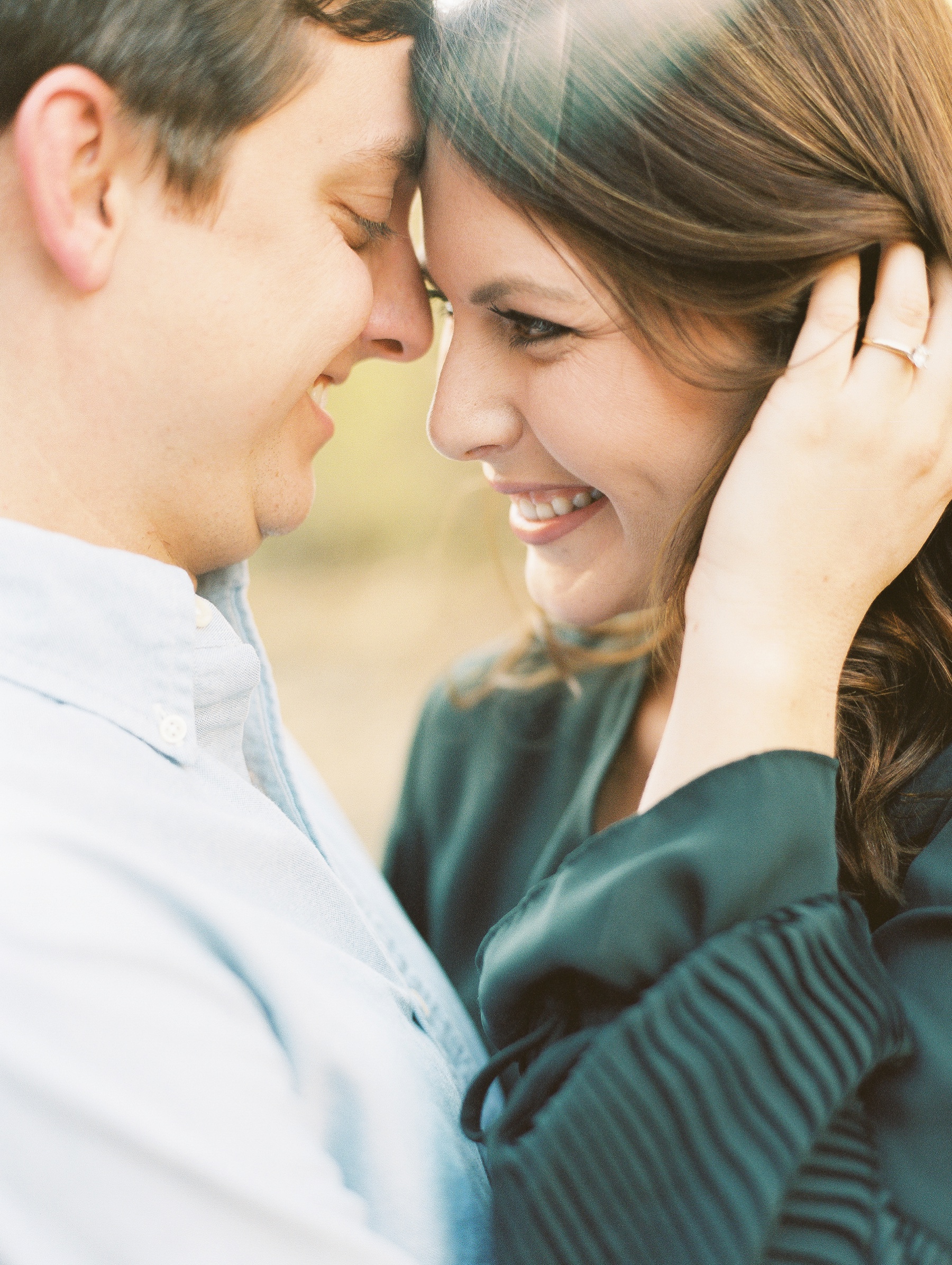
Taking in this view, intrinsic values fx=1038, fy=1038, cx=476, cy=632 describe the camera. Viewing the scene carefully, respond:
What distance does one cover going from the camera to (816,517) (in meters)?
1.39

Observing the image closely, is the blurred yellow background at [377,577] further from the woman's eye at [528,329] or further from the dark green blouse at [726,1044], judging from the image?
the dark green blouse at [726,1044]

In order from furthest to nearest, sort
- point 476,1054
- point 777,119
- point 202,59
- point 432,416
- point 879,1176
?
point 432,416 < point 476,1054 < point 777,119 < point 202,59 < point 879,1176

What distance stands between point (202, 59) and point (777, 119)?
0.75 metres

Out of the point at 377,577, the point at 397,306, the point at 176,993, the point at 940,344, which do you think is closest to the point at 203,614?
the point at 176,993

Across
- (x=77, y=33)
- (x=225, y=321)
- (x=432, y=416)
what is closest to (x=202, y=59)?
(x=77, y=33)

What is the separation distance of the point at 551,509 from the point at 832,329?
0.63 m

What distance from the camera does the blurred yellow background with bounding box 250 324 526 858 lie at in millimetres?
6809

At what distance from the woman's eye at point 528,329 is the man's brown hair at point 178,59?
0.47m

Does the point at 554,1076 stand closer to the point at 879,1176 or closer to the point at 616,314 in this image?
the point at 879,1176

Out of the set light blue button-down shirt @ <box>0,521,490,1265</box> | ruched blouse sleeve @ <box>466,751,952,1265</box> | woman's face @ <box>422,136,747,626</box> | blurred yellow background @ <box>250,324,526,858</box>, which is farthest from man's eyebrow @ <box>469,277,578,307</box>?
blurred yellow background @ <box>250,324,526,858</box>

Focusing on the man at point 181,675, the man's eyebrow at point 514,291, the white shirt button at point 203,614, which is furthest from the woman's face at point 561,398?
the white shirt button at point 203,614

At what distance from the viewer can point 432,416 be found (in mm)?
1794

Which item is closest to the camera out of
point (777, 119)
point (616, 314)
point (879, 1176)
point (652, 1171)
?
point (652, 1171)

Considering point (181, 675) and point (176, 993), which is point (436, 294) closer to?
point (181, 675)
